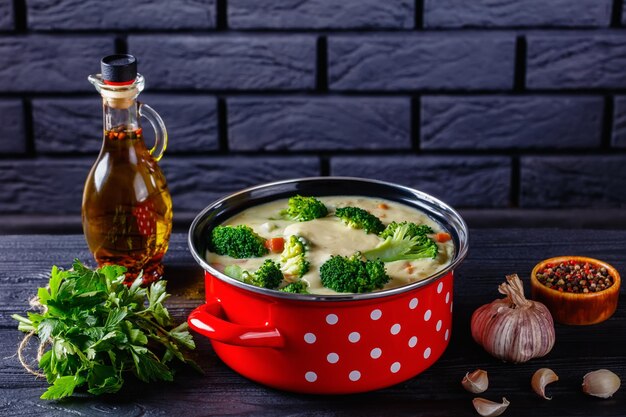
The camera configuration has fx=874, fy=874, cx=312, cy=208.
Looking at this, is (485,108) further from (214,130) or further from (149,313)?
(149,313)

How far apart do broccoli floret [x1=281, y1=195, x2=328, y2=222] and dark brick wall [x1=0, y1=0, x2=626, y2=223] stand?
1169 millimetres

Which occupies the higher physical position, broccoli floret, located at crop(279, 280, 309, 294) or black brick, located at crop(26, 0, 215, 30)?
black brick, located at crop(26, 0, 215, 30)

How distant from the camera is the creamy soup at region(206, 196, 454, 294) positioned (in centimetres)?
122

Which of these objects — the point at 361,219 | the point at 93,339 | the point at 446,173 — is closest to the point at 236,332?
the point at 93,339

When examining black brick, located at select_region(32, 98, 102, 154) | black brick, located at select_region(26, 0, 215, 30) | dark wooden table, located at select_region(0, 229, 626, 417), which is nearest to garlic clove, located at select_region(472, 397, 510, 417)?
dark wooden table, located at select_region(0, 229, 626, 417)

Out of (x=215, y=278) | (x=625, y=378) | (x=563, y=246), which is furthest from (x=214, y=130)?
(x=625, y=378)

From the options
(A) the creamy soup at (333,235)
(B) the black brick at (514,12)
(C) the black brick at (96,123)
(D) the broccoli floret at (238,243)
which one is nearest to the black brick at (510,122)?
(B) the black brick at (514,12)

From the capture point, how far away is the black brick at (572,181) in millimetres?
2631

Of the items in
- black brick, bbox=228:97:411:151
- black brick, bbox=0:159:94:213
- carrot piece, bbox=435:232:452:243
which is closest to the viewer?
carrot piece, bbox=435:232:452:243

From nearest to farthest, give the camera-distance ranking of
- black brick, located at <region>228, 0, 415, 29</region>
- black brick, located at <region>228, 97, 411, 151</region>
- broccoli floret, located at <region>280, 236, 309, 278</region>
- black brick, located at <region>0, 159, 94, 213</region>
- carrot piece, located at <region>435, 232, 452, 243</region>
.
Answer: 1. broccoli floret, located at <region>280, 236, 309, 278</region>
2. carrot piece, located at <region>435, 232, 452, 243</region>
3. black brick, located at <region>228, 0, 415, 29</region>
4. black brick, located at <region>228, 97, 411, 151</region>
5. black brick, located at <region>0, 159, 94, 213</region>

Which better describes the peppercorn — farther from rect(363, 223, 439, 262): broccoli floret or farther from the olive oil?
the olive oil

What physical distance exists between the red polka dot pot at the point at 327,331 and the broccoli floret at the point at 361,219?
0.58 feet

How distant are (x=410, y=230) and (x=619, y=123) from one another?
154cm

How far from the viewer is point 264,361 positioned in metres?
1.16
